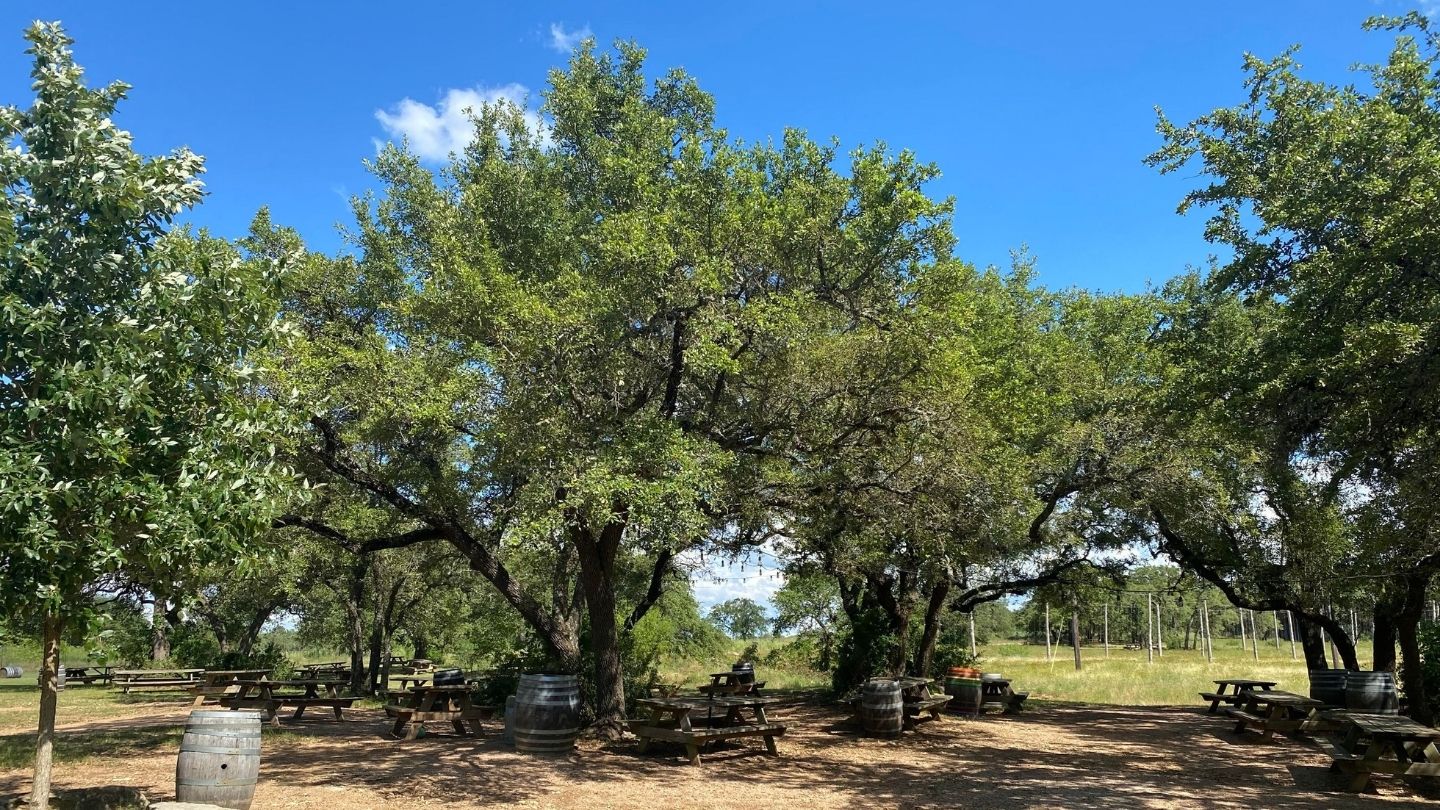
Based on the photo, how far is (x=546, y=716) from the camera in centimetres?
1058

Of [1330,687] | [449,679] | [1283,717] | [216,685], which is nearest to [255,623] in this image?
[216,685]

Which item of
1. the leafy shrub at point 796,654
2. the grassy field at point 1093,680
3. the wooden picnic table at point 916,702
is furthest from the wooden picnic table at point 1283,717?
the leafy shrub at point 796,654

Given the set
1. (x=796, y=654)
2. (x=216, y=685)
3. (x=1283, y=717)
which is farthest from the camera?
(x=796, y=654)

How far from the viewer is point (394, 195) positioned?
14.6 meters

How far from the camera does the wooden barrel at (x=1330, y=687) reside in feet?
47.9

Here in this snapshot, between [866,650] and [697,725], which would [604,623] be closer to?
[697,725]

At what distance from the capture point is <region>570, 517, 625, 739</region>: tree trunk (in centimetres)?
1220

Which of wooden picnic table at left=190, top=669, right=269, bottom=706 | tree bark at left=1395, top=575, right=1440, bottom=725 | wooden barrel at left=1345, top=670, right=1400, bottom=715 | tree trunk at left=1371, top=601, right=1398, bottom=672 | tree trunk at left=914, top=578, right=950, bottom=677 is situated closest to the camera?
tree bark at left=1395, top=575, right=1440, bottom=725

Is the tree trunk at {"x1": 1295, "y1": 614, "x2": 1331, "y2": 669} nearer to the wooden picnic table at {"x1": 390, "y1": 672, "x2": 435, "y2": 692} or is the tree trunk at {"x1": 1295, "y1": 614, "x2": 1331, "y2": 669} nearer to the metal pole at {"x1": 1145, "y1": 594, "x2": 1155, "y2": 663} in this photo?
the wooden picnic table at {"x1": 390, "y1": 672, "x2": 435, "y2": 692}

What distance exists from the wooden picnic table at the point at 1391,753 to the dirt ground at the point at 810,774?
0.81 feet

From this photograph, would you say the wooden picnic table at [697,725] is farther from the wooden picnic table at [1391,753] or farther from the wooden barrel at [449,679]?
the wooden picnic table at [1391,753]

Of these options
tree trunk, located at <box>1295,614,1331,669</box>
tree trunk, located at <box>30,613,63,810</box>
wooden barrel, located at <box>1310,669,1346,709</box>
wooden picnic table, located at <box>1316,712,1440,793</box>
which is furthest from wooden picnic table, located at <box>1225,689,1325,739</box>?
tree trunk, located at <box>30,613,63,810</box>

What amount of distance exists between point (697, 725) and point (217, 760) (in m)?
5.98

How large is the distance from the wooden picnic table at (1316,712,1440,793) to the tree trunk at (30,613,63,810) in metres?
11.5
